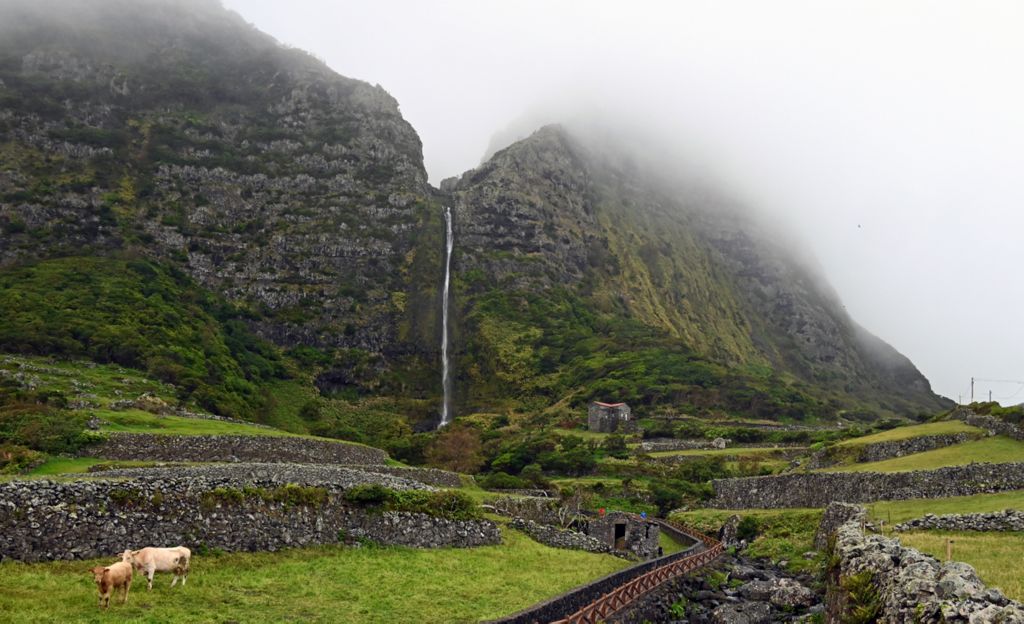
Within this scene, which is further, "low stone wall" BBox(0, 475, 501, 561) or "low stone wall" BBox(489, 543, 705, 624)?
"low stone wall" BBox(0, 475, 501, 561)

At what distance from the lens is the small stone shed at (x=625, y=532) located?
4075 centimetres

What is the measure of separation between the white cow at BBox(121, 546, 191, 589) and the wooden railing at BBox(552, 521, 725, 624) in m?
9.99

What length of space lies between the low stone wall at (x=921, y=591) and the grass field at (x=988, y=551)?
1.48 m

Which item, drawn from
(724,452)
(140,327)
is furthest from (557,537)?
(140,327)

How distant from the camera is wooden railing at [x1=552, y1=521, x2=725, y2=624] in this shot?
17.8 m

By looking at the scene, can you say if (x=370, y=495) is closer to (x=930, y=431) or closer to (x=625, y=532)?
(x=625, y=532)

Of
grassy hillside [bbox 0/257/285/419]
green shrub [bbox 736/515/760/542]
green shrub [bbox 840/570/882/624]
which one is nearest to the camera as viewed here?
green shrub [bbox 840/570/882/624]

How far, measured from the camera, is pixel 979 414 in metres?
47.6

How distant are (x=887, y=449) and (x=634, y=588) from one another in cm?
3327

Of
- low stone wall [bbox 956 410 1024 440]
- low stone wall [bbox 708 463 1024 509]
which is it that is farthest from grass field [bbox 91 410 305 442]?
low stone wall [bbox 956 410 1024 440]

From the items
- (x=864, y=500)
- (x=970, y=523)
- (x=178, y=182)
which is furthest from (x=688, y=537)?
(x=178, y=182)

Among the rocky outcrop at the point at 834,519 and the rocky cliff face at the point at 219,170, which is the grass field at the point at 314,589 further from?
the rocky cliff face at the point at 219,170

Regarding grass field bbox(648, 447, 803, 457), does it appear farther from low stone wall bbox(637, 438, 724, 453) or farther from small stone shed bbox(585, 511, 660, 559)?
small stone shed bbox(585, 511, 660, 559)

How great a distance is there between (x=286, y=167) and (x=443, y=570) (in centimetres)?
12672
